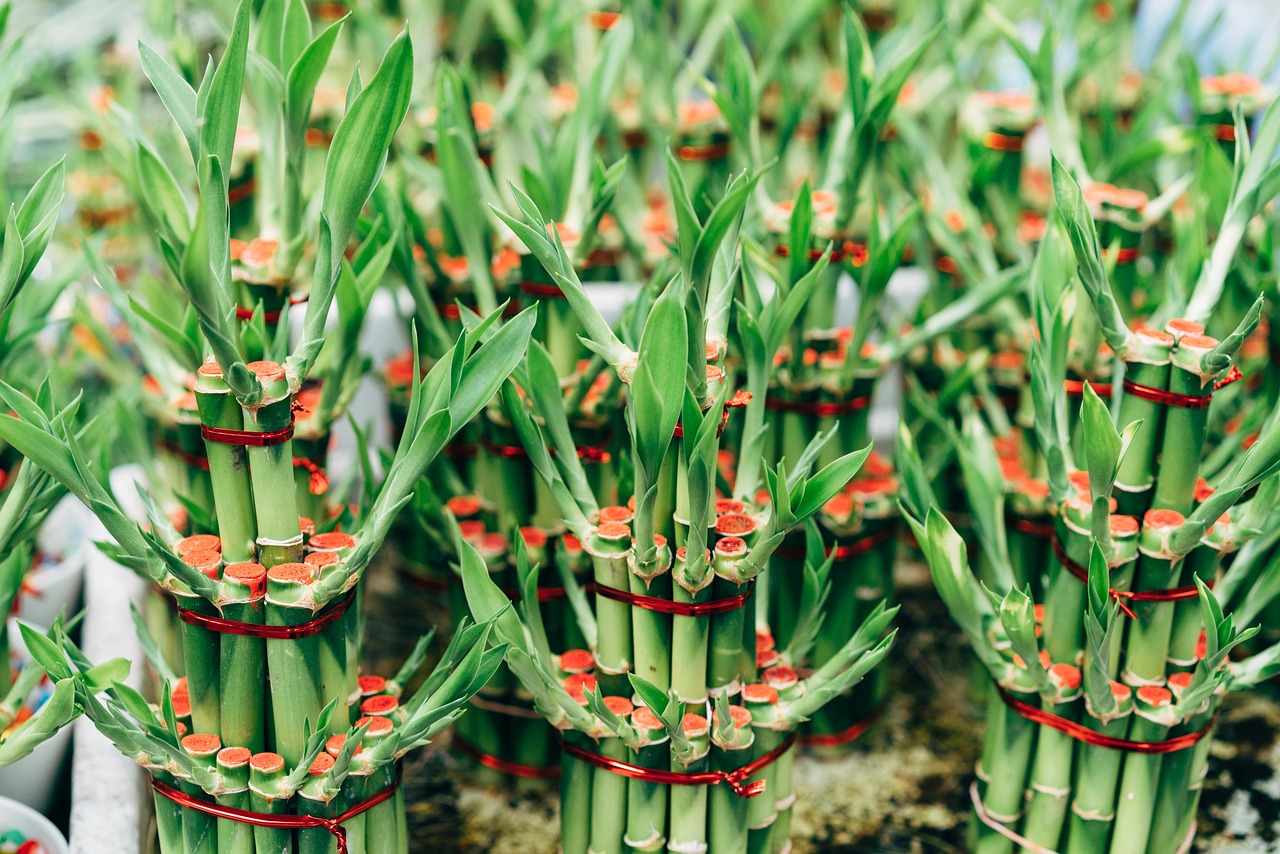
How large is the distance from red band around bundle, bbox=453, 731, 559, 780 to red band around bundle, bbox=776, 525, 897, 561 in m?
0.39

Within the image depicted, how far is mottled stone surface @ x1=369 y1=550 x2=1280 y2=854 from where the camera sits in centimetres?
148

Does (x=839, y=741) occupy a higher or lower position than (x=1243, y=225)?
lower

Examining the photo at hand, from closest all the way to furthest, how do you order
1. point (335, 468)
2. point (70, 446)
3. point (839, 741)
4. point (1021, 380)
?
point (70, 446), point (839, 741), point (1021, 380), point (335, 468)

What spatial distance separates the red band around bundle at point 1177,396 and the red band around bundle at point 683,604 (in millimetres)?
419

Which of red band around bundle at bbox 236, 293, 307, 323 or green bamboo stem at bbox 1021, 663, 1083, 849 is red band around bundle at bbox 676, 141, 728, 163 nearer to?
red band around bundle at bbox 236, 293, 307, 323

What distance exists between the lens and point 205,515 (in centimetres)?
123

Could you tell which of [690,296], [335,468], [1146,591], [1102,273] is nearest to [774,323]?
[690,296]

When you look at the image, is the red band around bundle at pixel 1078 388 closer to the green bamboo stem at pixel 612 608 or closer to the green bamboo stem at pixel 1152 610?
the green bamboo stem at pixel 1152 610

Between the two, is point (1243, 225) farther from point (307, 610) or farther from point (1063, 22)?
point (307, 610)

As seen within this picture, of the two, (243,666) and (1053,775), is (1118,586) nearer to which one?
(1053,775)

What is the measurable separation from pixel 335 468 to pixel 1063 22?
51.4 inches

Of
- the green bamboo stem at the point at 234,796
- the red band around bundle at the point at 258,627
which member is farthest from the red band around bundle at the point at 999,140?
the green bamboo stem at the point at 234,796

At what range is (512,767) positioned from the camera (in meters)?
1.55

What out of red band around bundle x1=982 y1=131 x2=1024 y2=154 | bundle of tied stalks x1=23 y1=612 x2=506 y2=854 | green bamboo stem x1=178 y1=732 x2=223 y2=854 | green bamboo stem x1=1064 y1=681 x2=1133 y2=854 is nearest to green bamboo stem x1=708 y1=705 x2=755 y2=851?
bundle of tied stalks x1=23 y1=612 x2=506 y2=854
